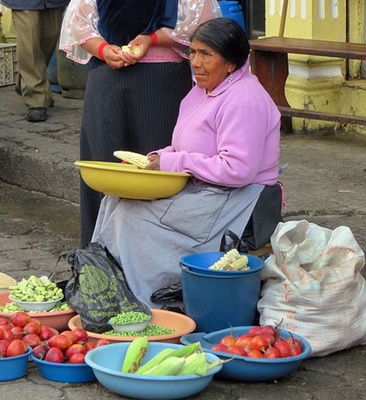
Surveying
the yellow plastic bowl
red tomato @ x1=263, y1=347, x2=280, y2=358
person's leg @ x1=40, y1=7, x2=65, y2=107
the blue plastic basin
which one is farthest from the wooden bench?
red tomato @ x1=263, y1=347, x2=280, y2=358

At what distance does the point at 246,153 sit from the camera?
4.44 meters

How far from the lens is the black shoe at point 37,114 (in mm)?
8305

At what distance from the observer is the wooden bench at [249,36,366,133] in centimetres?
687

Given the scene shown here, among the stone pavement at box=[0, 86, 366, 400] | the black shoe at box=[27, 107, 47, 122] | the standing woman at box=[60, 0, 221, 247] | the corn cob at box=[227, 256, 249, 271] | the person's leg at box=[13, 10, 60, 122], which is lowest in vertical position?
the stone pavement at box=[0, 86, 366, 400]

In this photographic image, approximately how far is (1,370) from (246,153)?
1283 millimetres

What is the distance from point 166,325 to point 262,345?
21.8 inches

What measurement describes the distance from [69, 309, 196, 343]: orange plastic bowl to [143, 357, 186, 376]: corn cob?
42 centimetres

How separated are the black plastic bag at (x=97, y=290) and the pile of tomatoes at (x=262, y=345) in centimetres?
50

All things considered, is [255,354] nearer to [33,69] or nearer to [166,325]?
[166,325]

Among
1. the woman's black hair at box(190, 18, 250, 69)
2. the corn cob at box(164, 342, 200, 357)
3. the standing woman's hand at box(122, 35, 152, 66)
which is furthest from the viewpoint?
the standing woman's hand at box(122, 35, 152, 66)

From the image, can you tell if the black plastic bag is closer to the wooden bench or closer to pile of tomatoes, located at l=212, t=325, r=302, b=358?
pile of tomatoes, located at l=212, t=325, r=302, b=358

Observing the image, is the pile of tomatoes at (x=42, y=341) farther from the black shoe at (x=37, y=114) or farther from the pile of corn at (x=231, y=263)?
the black shoe at (x=37, y=114)

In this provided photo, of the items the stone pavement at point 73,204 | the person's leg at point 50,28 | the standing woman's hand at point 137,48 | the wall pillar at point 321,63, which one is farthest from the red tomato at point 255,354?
the person's leg at point 50,28

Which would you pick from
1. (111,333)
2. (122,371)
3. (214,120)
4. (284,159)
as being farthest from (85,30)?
(284,159)
